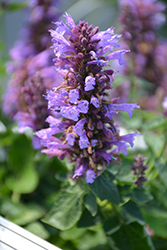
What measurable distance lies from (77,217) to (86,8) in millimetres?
2195

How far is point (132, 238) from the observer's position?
2.20ft

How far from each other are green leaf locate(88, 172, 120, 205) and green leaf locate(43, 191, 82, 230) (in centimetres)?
7

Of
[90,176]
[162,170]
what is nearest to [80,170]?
[90,176]

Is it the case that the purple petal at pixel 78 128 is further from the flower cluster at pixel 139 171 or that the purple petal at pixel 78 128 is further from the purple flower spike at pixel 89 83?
the flower cluster at pixel 139 171

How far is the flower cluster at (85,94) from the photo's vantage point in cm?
57

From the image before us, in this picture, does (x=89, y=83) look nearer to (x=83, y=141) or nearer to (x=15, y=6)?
(x=83, y=141)

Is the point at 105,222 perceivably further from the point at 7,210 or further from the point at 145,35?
the point at 145,35

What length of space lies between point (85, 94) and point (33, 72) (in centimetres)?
55

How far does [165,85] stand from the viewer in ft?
4.79

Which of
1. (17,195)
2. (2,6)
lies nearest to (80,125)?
(17,195)

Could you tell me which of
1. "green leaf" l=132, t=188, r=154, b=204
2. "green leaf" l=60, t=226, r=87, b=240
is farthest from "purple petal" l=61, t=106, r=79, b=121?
"green leaf" l=60, t=226, r=87, b=240

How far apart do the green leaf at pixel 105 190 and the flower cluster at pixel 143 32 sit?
65cm

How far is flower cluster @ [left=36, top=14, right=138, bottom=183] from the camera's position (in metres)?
0.57

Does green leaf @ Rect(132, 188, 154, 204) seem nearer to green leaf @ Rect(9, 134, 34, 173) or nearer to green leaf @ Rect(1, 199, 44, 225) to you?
green leaf @ Rect(1, 199, 44, 225)
